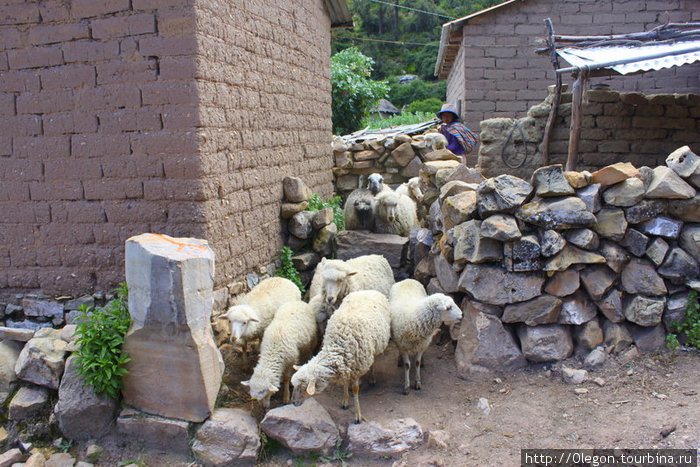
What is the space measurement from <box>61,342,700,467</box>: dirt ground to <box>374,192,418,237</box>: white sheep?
2.32 metres

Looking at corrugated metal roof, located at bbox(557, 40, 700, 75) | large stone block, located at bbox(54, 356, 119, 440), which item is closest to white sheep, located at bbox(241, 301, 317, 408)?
large stone block, located at bbox(54, 356, 119, 440)

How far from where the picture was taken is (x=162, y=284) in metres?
4.05

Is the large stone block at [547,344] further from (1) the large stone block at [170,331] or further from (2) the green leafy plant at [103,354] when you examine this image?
(2) the green leafy plant at [103,354]

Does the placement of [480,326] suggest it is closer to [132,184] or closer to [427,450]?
[427,450]

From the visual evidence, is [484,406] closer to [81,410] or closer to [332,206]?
[81,410]

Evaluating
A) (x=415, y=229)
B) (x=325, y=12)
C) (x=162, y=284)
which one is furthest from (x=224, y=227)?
(x=325, y=12)

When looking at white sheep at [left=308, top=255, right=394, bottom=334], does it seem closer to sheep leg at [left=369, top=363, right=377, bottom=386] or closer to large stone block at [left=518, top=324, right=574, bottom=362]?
sheep leg at [left=369, top=363, right=377, bottom=386]

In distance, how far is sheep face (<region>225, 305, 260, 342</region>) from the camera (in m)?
4.71

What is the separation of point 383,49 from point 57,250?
32.4m

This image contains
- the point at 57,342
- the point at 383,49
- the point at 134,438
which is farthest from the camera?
the point at 383,49

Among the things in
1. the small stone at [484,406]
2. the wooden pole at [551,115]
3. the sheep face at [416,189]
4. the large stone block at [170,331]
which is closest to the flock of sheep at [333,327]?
the large stone block at [170,331]

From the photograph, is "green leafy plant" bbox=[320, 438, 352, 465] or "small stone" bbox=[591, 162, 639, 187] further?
"small stone" bbox=[591, 162, 639, 187]

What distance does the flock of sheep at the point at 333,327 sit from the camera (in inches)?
171

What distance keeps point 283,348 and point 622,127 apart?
19.4 feet
